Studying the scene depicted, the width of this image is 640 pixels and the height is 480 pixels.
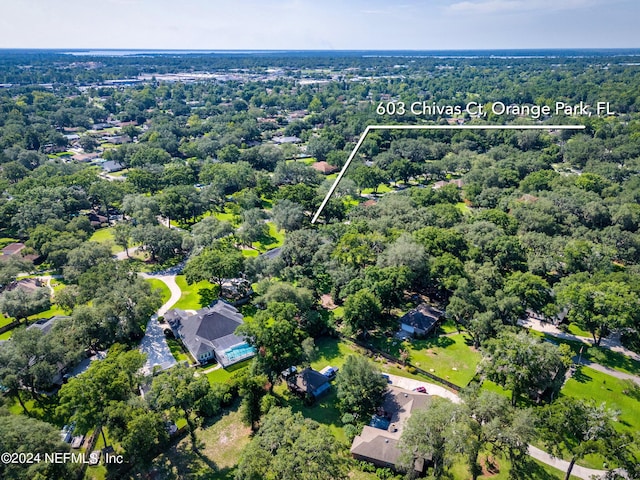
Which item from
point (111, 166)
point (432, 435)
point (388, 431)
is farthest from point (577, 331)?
point (111, 166)

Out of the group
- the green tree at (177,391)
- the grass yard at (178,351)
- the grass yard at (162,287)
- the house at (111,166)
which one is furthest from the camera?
the house at (111,166)

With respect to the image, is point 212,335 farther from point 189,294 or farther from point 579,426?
point 579,426

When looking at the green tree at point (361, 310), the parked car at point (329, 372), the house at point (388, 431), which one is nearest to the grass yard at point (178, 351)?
the parked car at point (329, 372)

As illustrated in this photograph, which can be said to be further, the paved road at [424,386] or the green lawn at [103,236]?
the green lawn at [103,236]

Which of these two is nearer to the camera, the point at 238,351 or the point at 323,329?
the point at 238,351

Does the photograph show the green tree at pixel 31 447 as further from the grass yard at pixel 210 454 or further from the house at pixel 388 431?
the house at pixel 388 431
